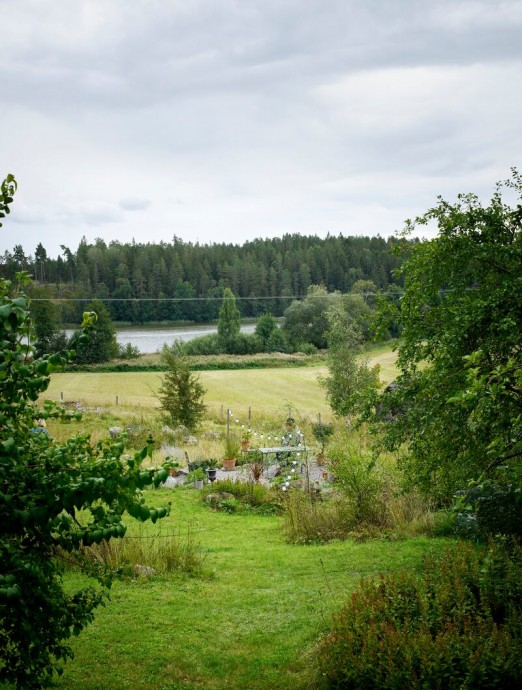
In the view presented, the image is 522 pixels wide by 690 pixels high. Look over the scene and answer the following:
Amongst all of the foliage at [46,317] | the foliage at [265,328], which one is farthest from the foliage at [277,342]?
Answer: the foliage at [46,317]

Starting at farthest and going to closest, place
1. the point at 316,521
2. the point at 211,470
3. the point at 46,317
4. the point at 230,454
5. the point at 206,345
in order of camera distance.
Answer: the point at 206,345
the point at 46,317
the point at 230,454
the point at 211,470
the point at 316,521

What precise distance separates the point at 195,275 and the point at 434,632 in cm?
9188

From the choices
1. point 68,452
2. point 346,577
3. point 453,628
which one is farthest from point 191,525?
point 68,452

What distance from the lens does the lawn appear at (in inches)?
234

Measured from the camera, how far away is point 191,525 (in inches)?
468

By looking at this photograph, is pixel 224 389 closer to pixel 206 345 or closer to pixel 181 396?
pixel 206 345

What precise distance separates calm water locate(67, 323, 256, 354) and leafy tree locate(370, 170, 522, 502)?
5331 cm

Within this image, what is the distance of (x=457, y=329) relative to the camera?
700 cm

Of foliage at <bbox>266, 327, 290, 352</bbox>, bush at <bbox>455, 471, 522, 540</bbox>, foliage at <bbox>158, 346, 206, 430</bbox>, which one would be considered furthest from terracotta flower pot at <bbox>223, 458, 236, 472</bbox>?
foliage at <bbox>266, 327, 290, 352</bbox>

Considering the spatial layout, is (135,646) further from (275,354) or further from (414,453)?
(275,354)

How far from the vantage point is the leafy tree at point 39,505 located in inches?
113

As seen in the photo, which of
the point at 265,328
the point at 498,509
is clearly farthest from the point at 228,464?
the point at 265,328

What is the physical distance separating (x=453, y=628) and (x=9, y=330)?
4.34 meters

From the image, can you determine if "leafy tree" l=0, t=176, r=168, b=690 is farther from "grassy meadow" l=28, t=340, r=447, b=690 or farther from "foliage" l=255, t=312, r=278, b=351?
"foliage" l=255, t=312, r=278, b=351
